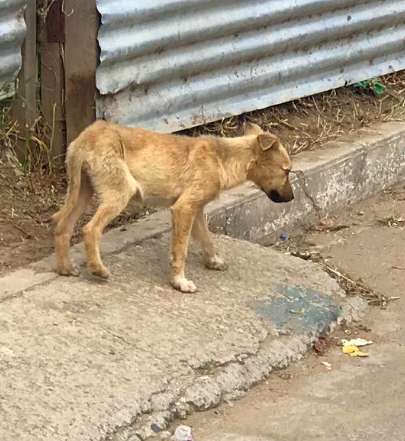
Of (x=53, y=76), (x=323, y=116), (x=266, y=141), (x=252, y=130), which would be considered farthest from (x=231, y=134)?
(x=266, y=141)

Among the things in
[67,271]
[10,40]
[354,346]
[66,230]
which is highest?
[10,40]

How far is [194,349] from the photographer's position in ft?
14.8

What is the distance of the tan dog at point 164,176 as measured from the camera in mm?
4949

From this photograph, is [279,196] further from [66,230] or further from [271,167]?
[66,230]

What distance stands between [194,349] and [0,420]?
101cm

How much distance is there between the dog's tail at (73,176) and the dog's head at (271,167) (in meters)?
0.93

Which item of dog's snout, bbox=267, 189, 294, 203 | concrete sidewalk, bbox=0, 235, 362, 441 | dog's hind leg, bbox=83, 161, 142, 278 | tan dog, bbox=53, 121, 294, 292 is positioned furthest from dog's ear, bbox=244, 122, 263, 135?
dog's hind leg, bbox=83, 161, 142, 278

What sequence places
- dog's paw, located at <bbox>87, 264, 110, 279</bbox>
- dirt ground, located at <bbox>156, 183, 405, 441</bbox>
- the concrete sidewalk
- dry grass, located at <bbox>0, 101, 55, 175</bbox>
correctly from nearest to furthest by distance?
the concrete sidewalk
dirt ground, located at <bbox>156, 183, 405, 441</bbox>
dog's paw, located at <bbox>87, 264, 110, 279</bbox>
dry grass, located at <bbox>0, 101, 55, 175</bbox>

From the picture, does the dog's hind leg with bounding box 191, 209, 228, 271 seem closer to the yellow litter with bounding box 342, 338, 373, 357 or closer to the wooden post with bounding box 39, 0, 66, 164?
the yellow litter with bounding box 342, 338, 373, 357

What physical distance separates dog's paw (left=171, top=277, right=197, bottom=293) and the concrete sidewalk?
0.15 ft

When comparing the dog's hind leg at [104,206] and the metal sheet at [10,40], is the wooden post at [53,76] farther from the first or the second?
the dog's hind leg at [104,206]

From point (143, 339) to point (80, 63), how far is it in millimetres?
1978

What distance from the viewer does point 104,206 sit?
4.96 metres

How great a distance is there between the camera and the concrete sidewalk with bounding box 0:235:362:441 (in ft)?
13.0
